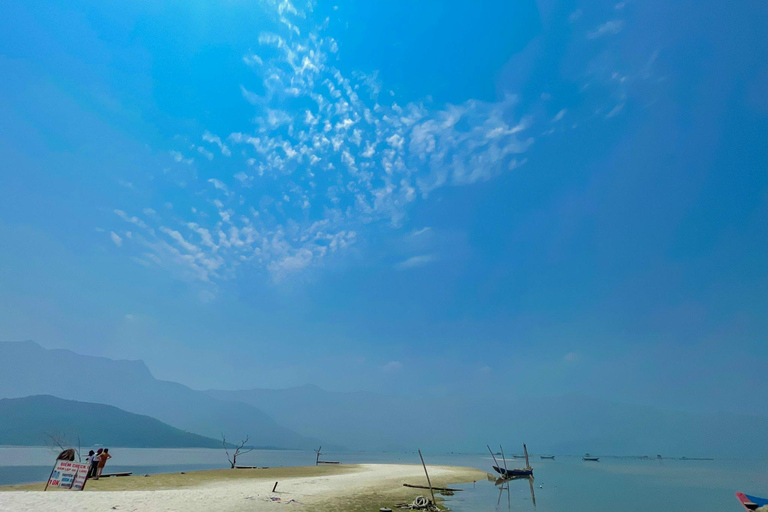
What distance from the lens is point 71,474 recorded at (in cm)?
1839

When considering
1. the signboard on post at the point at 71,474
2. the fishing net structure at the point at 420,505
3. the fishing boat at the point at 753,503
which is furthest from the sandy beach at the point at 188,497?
the fishing boat at the point at 753,503

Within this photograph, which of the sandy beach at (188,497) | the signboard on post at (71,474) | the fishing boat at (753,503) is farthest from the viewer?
the fishing boat at (753,503)

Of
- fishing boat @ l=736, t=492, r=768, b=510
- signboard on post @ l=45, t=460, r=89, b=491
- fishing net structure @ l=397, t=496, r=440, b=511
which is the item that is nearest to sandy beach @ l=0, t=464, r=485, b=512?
signboard on post @ l=45, t=460, r=89, b=491

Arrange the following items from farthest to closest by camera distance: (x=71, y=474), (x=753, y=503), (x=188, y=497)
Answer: (x=753, y=503)
(x=188, y=497)
(x=71, y=474)

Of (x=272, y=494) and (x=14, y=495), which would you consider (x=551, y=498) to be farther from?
(x=14, y=495)

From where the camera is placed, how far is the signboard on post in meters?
18.3

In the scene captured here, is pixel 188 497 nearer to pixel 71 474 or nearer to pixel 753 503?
pixel 71 474

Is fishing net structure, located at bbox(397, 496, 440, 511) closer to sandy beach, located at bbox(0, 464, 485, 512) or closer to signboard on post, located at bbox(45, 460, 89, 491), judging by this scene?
sandy beach, located at bbox(0, 464, 485, 512)

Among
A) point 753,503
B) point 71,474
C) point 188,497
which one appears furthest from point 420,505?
point 753,503

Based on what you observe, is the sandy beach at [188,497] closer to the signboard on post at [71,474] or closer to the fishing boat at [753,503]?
the signboard on post at [71,474]

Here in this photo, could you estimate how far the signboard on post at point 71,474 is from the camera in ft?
60.1

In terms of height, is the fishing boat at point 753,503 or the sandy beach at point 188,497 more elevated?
the fishing boat at point 753,503

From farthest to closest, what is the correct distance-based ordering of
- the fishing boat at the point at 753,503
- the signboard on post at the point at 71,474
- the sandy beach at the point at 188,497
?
the fishing boat at the point at 753,503 → the signboard on post at the point at 71,474 → the sandy beach at the point at 188,497

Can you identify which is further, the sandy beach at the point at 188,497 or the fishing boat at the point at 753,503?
the fishing boat at the point at 753,503
